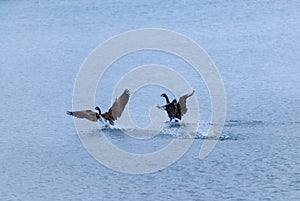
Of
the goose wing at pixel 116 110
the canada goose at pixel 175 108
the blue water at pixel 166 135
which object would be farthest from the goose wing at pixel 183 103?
the goose wing at pixel 116 110

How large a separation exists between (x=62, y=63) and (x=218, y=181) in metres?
4.52

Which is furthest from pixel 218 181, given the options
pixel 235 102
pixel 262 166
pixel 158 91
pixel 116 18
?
pixel 116 18

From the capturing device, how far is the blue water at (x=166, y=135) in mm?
3955

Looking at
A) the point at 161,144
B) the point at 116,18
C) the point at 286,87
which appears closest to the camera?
the point at 161,144

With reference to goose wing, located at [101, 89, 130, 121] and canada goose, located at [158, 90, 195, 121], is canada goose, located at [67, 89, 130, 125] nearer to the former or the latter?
goose wing, located at [101, 89, 130, 121]

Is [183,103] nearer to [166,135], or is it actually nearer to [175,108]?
[175,108]

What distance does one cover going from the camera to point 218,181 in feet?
13.1

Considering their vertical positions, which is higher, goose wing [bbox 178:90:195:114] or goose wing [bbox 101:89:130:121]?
goose wing [bbox 178:90:195:114]

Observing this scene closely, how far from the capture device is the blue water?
156 inches

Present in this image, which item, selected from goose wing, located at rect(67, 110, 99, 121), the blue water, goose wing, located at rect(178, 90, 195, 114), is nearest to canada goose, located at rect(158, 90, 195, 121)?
goose wing, located at rect(178, 90, 195, 114)

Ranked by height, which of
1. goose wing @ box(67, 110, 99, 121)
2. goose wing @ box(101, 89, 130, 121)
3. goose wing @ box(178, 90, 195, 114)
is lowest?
goose wing @ box(67, 110, 99, 121)

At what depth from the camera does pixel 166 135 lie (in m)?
4.79

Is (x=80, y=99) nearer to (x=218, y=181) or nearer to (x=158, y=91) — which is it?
(x=158, y=91)

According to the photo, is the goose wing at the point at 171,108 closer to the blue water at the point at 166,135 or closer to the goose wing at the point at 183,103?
the goose wing at the point at 183,103
